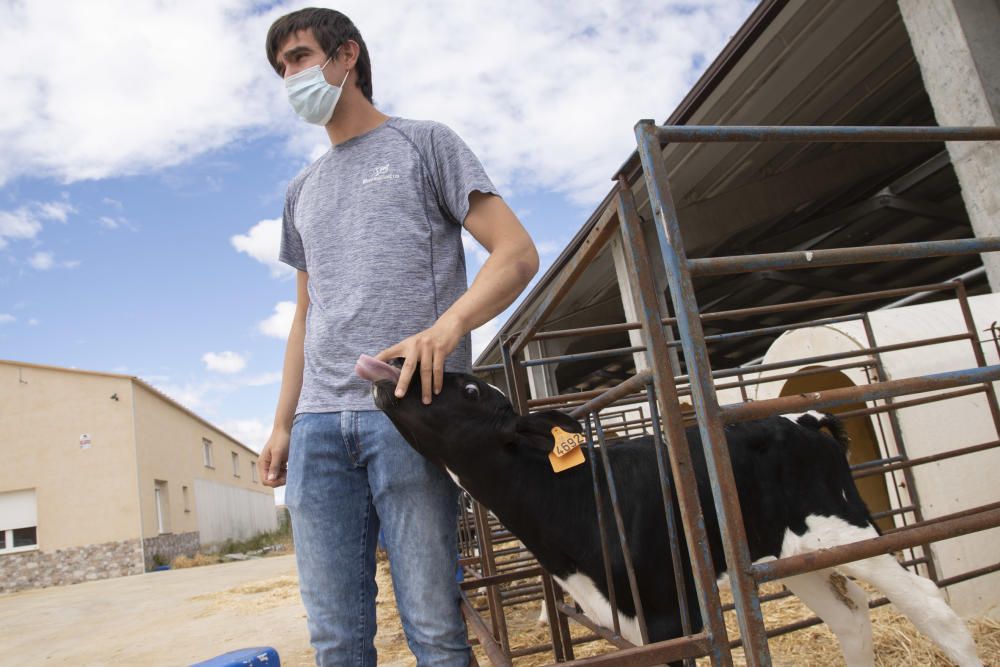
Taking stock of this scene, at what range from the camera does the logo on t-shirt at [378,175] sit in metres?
1.91

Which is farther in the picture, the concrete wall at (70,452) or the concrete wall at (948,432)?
the concrete wall at (70,452)

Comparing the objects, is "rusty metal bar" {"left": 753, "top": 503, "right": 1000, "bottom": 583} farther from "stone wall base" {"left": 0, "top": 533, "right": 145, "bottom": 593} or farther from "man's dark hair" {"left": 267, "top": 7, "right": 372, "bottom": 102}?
"stone wall base" {"left": 0, "top": 533, "right": 145, "bottom": 593}

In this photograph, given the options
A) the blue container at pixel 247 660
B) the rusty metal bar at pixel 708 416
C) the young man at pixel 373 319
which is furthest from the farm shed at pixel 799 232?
the blue container at pixel 247 660

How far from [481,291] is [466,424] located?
1.67 ft

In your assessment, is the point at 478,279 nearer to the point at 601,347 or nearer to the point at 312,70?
the point at 312,70

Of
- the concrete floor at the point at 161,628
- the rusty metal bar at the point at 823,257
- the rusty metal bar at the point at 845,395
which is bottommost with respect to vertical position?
the concrete floor at the point at 161,628

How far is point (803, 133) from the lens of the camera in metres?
1.61

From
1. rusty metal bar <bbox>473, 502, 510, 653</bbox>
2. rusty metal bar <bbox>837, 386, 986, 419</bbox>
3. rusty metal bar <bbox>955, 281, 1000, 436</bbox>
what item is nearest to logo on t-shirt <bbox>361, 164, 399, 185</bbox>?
rusty metal bar <bbox>473, 502, 510, 653</bbox>

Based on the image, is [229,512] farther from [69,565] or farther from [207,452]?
[69,565]

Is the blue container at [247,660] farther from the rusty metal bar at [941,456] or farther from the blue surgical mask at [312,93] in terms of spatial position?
the rusty metal bar at [941,456]

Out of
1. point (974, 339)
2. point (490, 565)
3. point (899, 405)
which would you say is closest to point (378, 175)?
point (490, 565)

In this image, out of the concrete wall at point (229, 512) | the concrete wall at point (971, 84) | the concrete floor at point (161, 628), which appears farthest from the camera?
the concrete wall at point (229, 512)

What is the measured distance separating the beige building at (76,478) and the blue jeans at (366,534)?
25063 mm

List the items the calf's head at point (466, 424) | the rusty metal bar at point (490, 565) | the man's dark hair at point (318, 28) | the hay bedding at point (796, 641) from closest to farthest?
the calf's head at point (466, 424), the man's dark hair at point (318, 28), the hay bedding at point (796, 641), the rusty metal bar at point (490, 565)
